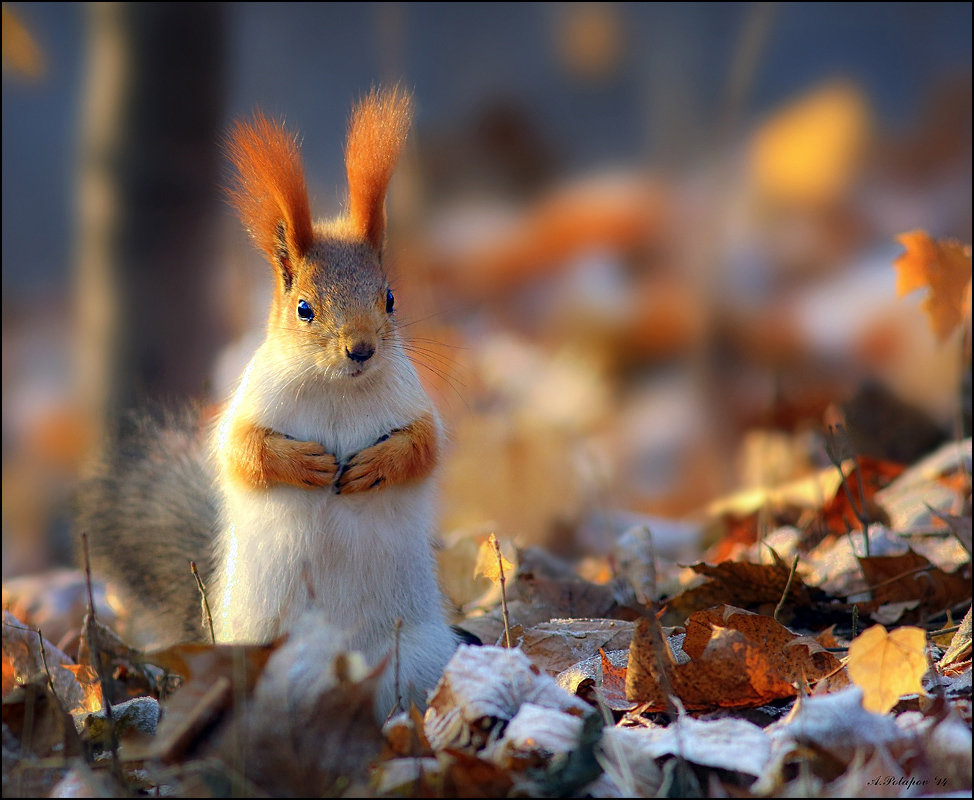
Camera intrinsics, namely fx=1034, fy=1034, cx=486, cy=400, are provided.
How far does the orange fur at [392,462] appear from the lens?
138 centimetres

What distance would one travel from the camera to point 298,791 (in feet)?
3.11

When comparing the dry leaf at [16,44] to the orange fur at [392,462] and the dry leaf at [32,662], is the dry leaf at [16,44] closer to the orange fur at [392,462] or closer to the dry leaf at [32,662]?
the dry leaf at [32,662]

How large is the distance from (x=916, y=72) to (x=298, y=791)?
13.3 ft

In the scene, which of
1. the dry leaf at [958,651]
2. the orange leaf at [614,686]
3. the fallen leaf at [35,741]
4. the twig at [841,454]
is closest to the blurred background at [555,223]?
the twig at [841,454]

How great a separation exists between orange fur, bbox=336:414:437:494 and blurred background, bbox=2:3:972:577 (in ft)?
3.98

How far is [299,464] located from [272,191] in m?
0.38

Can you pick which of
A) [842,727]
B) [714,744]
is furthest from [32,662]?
[842,727]

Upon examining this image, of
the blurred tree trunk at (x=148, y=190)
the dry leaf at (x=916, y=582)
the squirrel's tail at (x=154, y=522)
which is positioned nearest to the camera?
the dry leaf at (x=916, y=582)

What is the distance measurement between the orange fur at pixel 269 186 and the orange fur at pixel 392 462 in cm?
31

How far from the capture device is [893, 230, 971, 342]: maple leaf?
5.53 feet

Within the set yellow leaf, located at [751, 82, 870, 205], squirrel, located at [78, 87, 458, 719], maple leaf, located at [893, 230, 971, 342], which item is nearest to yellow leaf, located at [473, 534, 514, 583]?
squirrel, located at [78, 87, 458, 719]

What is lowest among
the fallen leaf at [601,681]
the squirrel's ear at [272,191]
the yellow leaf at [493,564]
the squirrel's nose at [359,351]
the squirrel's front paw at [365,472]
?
the fallen leaf at [601,681]

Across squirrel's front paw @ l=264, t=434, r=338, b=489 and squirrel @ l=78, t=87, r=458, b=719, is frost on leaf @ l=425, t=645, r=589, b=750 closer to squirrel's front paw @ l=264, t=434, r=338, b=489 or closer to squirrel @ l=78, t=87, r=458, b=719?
squirrel @ l=78, t=87, r=458, b=719

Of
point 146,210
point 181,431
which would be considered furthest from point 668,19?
point 181,431
